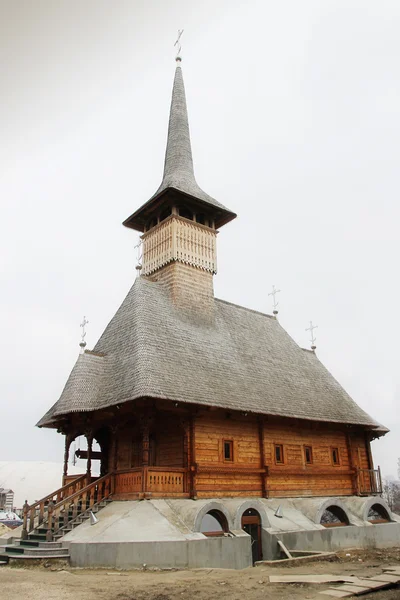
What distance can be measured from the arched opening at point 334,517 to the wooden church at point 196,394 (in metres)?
0.95

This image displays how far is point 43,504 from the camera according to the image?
16.5 metres

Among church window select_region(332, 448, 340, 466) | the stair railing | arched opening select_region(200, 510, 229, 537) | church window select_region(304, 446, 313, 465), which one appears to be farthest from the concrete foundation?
church window select_region(332, 448, 340, 466)

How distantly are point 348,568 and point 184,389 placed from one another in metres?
6.88

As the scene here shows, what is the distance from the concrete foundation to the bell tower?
870cm

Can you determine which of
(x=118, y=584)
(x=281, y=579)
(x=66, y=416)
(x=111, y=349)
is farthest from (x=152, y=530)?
(x=111, y=349)

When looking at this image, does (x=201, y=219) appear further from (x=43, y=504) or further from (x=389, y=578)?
(x=389, y=578)

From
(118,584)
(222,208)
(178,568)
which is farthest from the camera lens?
(222,208)

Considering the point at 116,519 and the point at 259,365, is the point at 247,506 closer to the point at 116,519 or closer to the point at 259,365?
the point at 116,519

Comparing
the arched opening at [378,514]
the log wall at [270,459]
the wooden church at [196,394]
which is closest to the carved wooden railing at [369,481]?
the wooden church at [196,394]

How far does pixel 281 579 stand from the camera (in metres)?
12.2

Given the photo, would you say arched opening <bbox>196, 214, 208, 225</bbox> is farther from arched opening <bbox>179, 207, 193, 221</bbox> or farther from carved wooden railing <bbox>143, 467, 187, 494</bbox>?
carved wooden railing <bbox>143, 467, 187, 494</bbox>

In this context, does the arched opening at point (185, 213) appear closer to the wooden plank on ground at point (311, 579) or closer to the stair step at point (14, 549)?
the stair step at point (14, 549)

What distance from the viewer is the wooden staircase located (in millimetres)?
14250

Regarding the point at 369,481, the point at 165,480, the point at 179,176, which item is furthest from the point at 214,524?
the point at 179,176
